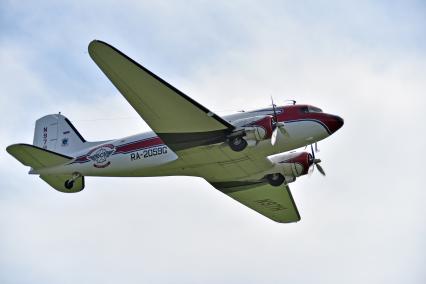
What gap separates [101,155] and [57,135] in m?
4.71

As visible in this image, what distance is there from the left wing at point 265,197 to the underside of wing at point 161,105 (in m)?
5.52

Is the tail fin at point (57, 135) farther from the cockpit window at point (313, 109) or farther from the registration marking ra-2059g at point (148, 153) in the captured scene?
the cockpit window at point (313, 109)

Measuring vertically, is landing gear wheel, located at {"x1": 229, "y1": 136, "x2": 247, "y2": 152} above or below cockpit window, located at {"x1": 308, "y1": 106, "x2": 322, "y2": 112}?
below

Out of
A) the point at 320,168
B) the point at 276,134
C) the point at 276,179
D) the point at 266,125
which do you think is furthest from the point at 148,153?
the point at 320,168

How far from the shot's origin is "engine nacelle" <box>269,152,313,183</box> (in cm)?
2880

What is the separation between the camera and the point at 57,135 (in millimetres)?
31438

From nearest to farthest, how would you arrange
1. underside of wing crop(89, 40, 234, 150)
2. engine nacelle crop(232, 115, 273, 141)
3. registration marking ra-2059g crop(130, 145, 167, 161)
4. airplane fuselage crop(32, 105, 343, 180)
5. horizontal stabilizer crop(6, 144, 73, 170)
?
underside of wing crop(89, 40, 234, 150), engine nacelle crop(232, 115, 273, 141), airplane fuselage crop(32, 105, 343, 180), horizontal stabilizer crop(6, 144, 73, 170), registration marking ra-2059g crop(130, 145, 167, 161)

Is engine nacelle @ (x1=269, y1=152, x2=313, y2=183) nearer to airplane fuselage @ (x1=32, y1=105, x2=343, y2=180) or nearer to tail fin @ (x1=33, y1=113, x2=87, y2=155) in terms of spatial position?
airplane fuselage @ (x1=32, y1=105, x2=343, y2=180)

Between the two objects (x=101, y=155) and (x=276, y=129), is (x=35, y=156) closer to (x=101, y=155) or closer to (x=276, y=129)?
Answer: (x=101, y=155)

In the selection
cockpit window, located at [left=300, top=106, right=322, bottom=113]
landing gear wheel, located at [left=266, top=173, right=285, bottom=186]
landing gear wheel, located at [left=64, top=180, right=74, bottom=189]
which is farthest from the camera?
landing gear wheel, located at [left=266, top=173, right=285, bottom=186]

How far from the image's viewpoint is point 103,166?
1092 inches

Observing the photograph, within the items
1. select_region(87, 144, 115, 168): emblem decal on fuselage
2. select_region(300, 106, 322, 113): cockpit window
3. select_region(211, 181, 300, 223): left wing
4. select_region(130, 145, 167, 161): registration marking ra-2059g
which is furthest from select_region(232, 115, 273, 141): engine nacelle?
select_region(87, 144, 115, 168): emblem decal on fuselage

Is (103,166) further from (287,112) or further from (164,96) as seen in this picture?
(287,112)

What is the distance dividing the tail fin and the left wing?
24.0 ft
